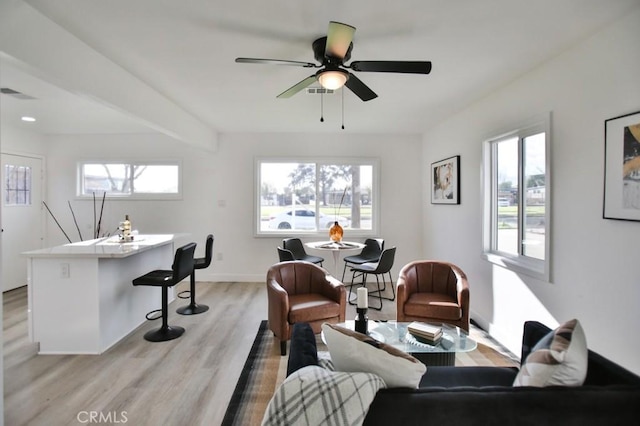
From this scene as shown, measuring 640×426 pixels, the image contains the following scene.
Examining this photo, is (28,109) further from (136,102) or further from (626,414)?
(626,414)

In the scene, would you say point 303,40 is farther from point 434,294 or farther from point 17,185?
point 17,185

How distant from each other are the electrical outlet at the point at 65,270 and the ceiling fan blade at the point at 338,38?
2888 mm

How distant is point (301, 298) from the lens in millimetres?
3129

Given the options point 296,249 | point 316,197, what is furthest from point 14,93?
point 316,197

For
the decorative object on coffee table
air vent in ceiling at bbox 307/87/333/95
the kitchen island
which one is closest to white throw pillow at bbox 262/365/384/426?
the decorative object on coffee table

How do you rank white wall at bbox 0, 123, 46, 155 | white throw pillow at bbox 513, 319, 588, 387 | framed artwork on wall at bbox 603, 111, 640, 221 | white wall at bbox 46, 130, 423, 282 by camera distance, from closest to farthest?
white throw pillow at bbox 513, 319, 588, 387 → framed artwork on wall at bbox 603, 111, 640, 221 → white wall at bbox 0, 123, 46, 155 → white wall at bbox 46, 130, 423, 282

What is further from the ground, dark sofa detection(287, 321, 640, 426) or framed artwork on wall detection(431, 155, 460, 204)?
framed artwork on wall detection(431, 155, 460, 204)

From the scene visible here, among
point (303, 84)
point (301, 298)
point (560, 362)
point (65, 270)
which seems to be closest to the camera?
point (560, 362)

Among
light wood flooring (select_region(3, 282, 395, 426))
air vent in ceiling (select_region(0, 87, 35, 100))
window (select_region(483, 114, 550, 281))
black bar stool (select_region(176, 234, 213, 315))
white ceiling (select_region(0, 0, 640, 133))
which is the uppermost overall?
air vent in ceiling (select_region(0, 87, 35, 100))

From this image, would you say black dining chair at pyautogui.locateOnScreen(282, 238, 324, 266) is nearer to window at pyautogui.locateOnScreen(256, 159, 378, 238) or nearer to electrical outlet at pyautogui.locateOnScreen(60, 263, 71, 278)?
window at pyautogui.locateOnScreen(256, 159, 378, 238)

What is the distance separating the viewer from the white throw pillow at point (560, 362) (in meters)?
1.13

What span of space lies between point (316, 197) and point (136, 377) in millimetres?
3603

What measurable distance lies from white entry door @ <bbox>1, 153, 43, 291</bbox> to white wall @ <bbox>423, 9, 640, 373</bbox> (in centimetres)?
669

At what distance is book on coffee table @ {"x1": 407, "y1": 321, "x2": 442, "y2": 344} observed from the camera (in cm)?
218
